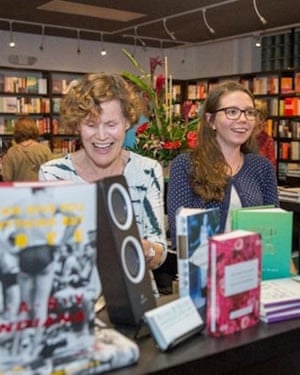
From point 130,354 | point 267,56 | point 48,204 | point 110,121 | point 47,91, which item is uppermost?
point 267,56

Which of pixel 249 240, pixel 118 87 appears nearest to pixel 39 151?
pixel 118 87

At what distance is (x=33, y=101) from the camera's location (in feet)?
27.9

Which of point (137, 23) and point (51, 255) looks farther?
point (137, 23)

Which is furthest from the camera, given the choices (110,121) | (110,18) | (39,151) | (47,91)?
(47,91)

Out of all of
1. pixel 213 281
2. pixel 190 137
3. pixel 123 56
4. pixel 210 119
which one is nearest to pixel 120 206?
pixel 213 281

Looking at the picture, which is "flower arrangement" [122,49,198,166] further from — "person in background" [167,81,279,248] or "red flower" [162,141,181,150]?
"person in background" [167,81,279,248]

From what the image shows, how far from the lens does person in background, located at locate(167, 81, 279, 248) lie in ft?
7.07

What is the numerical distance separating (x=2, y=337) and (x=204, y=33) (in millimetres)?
8259

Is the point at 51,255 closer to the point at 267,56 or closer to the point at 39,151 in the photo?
the point at 39,151

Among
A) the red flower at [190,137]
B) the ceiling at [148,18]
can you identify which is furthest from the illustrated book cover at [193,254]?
the ceiling at [148,18]

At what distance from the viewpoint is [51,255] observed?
32.4 inches

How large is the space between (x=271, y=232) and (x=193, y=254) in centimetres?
29

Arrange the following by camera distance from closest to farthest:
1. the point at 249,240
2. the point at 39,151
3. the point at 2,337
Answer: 1. the point at 2,337
2. the point at 249,240
3. the point at 39,151

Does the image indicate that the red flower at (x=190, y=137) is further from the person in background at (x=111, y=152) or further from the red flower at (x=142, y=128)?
the person in background at (x=111, y=152)
